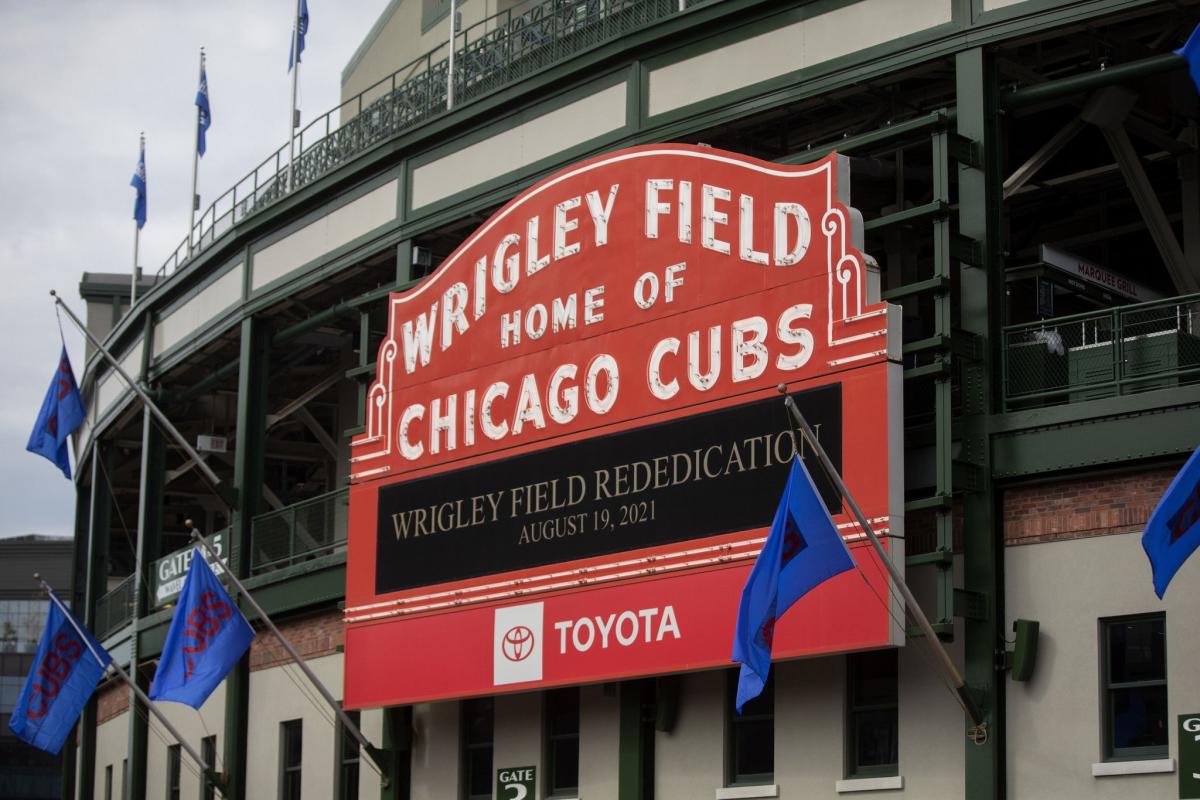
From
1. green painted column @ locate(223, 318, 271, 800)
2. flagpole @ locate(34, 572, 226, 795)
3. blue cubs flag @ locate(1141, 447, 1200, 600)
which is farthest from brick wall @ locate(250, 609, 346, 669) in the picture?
blue cubs flag @ locate(1141, 447, 1200, 600)

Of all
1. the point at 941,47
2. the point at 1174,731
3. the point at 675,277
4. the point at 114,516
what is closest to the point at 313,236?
the point at 675,277

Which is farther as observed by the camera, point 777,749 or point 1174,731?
point 777,749

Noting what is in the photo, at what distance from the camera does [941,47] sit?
76.2 ft

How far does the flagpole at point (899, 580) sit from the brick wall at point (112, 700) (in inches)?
960

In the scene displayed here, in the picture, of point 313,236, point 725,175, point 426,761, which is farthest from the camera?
point 313,236

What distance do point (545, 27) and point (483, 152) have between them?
2.07 m

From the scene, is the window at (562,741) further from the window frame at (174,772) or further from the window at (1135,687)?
the window frame at (174,772)

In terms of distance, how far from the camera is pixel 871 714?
74.8ft

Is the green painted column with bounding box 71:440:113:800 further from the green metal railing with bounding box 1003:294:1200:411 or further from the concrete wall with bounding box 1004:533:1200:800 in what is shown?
the concrete wall with bounding box 1004:533:1200:800

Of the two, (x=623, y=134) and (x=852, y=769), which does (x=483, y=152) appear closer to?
(x=623, y=134)

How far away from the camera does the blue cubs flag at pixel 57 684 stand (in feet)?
106

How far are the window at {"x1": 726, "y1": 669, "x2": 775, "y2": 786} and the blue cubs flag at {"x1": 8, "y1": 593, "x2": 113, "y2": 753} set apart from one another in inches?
502

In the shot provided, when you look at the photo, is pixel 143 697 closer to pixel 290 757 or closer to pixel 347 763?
pixel 290 757

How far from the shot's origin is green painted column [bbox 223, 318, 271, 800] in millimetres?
33875
